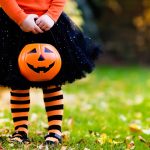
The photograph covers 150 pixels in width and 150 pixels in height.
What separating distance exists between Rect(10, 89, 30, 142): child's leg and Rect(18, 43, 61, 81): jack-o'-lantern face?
27 cm

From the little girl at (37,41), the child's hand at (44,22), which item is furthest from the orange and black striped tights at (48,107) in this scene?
the child's hand at (44,22)

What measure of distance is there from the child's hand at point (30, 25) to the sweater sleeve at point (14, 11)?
0.03 m

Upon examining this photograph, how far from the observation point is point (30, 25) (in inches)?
149

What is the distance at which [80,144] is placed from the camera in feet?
13.9

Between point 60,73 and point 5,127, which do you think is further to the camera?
point 5,127

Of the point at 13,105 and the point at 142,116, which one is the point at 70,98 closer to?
the point at 142,116

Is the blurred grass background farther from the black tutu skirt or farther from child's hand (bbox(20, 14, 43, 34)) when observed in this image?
child's hand (bbox(20, 14, 43, 34))

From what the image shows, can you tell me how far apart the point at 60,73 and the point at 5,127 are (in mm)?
1065

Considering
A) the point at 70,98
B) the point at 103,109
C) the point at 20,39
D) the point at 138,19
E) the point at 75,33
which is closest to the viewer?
the point at 20,39

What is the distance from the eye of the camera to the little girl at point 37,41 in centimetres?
385

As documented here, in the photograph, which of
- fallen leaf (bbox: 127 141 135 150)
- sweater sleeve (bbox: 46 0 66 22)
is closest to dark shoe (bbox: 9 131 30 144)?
fallen leaf (bbox: 127 141 135 150)

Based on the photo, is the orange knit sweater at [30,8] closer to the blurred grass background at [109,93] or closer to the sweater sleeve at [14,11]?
the sweater sleeve at [14,11]

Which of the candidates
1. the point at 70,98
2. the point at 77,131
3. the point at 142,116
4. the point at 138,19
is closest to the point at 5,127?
the point at 77,131

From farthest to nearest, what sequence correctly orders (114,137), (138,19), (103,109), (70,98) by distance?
1. (138,19)
2. (70,98)
3. (103,109)
4. (114,137)
